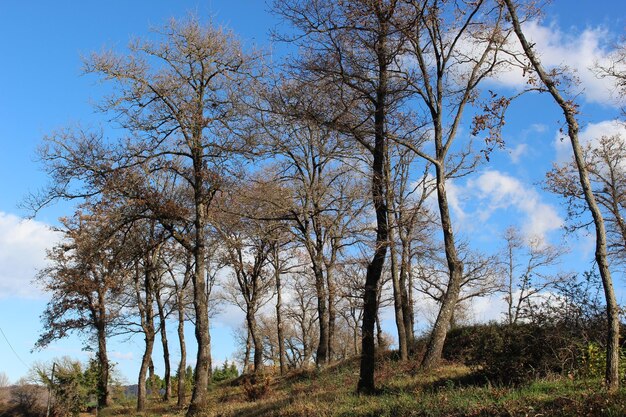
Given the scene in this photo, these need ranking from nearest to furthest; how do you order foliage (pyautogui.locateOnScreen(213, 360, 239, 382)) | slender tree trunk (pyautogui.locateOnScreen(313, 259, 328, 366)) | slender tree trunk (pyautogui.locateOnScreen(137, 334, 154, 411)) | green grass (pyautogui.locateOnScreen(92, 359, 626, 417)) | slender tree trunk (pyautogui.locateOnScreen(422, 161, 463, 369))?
1. green grass (pyautogui.locateOnScreen(92, 359, 626, 417))
2. slender tree trunk (pyautogui.locateOnScreen(422, 161, 463, 369))
3. slender tree trunk (pyautogui.locateOnScreen(313, 259, 328, 366))
4. slender tree trunk (pyautogui.locateOnScreen(137, 334, 154, 411))
5. foliage (pyautogui.locateOnScreen(213, 360, 239, 382))

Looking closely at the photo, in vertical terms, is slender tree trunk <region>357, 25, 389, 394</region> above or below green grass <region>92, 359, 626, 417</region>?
above

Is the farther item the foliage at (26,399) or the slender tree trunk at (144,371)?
the foliage at (26,399)

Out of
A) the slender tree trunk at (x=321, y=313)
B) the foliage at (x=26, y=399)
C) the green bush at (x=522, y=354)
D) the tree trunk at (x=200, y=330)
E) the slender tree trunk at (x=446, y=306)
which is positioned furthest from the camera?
the foliage at (x=26, y=399)

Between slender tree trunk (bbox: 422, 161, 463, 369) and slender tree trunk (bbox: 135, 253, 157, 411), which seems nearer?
slender tree trunk (bbox: 422, 161, 463, 369)

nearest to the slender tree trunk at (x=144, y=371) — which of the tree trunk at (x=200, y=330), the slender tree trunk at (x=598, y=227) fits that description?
the tree trunk at (x=200, y=330)

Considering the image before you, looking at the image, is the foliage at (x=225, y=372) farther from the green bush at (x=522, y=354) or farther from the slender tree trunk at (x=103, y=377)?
the green bush at (x=522, y=354)

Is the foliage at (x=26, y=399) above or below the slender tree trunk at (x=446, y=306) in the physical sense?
below

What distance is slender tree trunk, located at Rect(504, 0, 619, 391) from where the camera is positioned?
823 cm

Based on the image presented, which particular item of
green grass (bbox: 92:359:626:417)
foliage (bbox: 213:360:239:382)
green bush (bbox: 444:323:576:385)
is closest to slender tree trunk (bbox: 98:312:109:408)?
foliage (bbox: 213:360:239:382)

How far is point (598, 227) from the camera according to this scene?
8938mm

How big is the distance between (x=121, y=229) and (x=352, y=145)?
8.68m

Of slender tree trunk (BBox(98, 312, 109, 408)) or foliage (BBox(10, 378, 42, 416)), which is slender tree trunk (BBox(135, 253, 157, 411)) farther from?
foliage (BBox(10, 378, 42, 416))

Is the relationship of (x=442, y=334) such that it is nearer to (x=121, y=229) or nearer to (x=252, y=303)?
(x=121, y=229)

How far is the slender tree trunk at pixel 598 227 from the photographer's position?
823 cm
